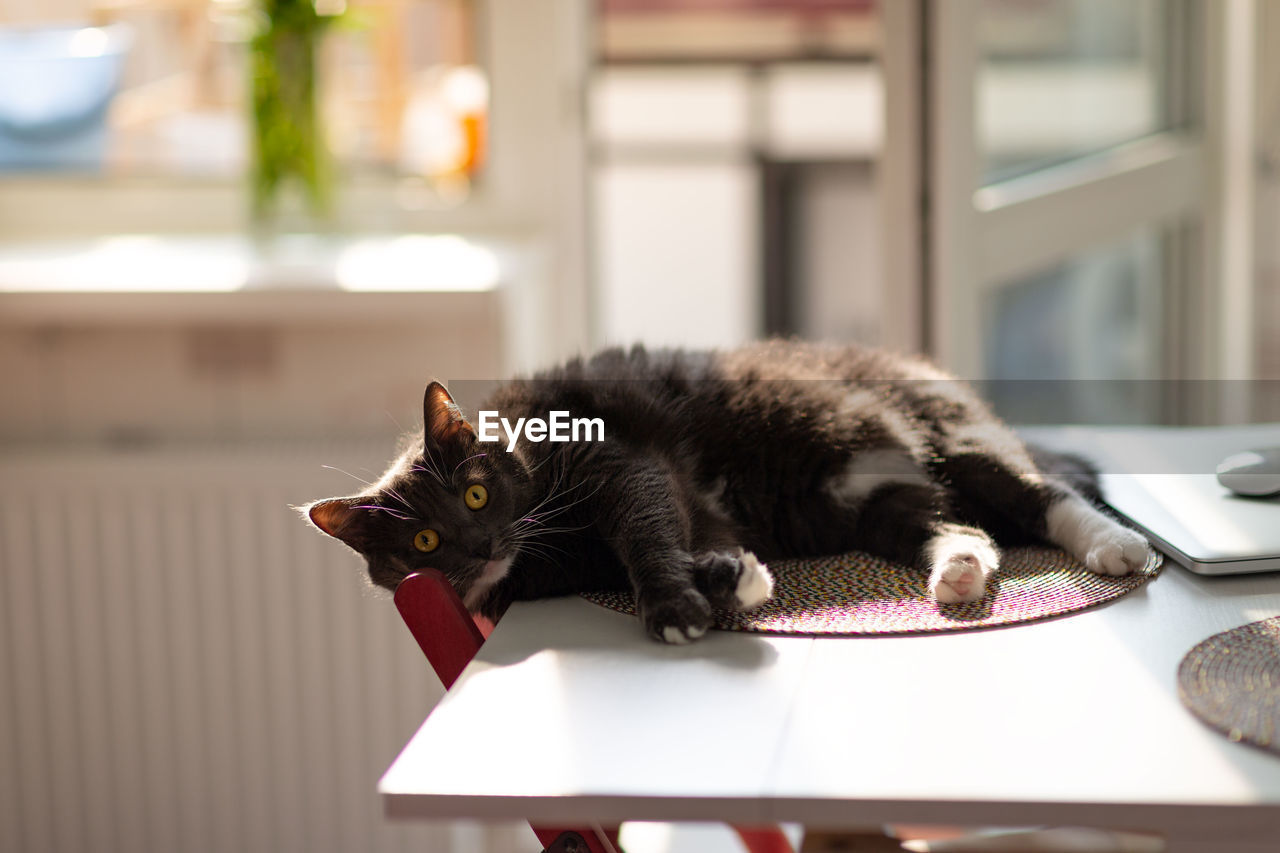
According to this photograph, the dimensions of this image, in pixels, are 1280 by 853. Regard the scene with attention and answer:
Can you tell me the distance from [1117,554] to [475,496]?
0.49 meters

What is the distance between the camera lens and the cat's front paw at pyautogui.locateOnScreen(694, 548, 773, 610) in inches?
33.2

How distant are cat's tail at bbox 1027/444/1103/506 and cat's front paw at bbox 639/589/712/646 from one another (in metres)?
0.39

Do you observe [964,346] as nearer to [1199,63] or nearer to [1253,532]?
[1253,532]

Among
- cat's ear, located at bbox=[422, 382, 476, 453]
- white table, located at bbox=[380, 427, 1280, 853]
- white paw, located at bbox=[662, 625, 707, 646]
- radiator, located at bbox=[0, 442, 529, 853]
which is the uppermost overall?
cat's ear, located at bbox=[422, 382, 476, 453]

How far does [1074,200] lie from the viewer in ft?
6.08

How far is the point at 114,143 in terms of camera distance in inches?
86.6

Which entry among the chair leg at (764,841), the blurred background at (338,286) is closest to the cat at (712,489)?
the chair leg at (764,841)

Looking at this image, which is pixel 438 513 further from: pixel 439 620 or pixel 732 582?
pixel 732 582

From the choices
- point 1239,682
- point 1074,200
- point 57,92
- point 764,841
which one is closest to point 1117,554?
point 1239,682

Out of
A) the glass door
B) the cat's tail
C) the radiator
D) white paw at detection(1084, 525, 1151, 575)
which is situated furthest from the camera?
the radiator

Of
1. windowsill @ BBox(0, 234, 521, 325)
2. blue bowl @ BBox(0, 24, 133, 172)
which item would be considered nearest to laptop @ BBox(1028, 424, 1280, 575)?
windowsill @ BBox(0, 234, 521, 325)

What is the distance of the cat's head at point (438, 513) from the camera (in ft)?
2.92

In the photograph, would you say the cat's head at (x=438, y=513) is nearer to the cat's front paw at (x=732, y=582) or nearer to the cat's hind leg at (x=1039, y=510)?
the cat's front paw at (x=732, y=582)

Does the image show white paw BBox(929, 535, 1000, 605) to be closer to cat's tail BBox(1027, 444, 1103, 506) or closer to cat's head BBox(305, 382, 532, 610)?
cat's tail BBox(1027, 444, 1103, 506)
